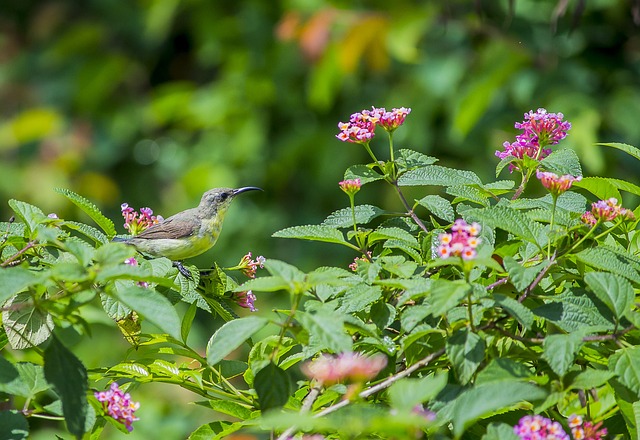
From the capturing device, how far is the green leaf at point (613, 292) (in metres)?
1.22

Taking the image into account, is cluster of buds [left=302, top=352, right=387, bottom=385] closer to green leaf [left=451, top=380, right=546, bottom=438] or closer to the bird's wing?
green leaf [left=451, top=380, right=546, bottom=438]

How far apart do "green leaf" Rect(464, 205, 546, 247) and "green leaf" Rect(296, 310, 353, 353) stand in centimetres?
28

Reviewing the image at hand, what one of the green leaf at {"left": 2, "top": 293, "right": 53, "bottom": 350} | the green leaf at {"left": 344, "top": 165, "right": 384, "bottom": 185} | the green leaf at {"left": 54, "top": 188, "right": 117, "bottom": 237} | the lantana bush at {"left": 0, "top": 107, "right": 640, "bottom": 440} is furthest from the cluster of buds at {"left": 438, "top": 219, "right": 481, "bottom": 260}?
the green leaf at {"left": 54, "top": 188, "right": 117, "bottom": 237}

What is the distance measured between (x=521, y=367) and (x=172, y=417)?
408 centimetres

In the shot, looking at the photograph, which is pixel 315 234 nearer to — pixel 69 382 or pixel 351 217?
pixel 351 217

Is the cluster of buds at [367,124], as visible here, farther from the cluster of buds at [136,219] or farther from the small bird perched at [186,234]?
the small bird perched at [186,234]

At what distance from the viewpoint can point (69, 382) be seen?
1.23 metres

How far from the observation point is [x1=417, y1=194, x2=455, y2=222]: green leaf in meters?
1.55

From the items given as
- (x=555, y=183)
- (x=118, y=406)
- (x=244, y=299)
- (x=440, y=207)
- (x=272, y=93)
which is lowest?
(x=272, y=93)

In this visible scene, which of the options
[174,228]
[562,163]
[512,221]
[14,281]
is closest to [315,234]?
[512,221]

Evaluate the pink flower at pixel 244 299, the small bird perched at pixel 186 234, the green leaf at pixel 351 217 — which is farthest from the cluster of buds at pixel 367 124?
the small bird perched at pixel 186 234

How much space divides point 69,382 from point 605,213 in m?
0.78

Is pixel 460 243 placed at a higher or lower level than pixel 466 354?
higher

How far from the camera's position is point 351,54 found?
5145 mm
